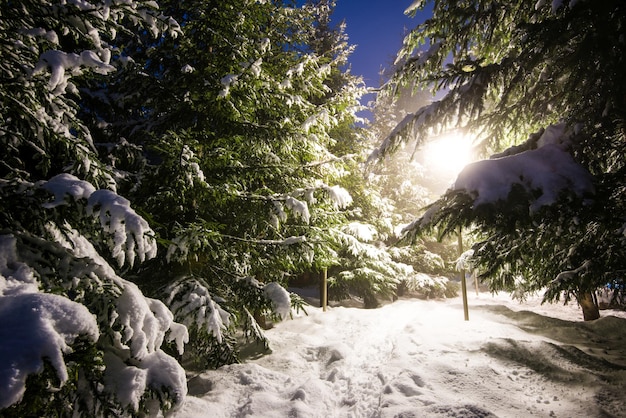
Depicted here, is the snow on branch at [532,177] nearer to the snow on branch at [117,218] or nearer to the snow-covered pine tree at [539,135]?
the snow-covered pine tree at [539,135]

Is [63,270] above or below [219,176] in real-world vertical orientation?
below

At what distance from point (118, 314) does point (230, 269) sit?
160 inches

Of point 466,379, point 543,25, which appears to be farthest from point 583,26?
point 466,379

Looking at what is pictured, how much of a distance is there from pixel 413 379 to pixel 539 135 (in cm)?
457

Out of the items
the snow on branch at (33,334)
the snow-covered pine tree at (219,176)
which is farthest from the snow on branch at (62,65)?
the snow-covered pine tree at (219,176)

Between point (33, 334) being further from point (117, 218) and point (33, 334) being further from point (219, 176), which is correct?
point (219, 176)

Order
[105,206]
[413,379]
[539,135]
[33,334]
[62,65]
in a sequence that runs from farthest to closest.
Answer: [413,379] < [539,135] < [62,65] < [105,206] < [33,334]

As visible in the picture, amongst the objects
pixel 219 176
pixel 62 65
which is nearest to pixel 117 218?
pixel 62 65

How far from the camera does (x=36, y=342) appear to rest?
182 centimetres

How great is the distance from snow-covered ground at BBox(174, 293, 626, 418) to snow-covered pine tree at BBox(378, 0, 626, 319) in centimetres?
165

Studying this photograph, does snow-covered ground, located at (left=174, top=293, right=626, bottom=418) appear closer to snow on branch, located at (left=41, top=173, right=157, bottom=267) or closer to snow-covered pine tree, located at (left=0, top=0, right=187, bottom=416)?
snow-covered pine tree, located at (left=0, top=0, right=187, bottom=416)

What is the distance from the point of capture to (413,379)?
550 cm

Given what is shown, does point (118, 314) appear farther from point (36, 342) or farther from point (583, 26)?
point (583, 26)

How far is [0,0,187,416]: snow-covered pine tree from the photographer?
1882mm
